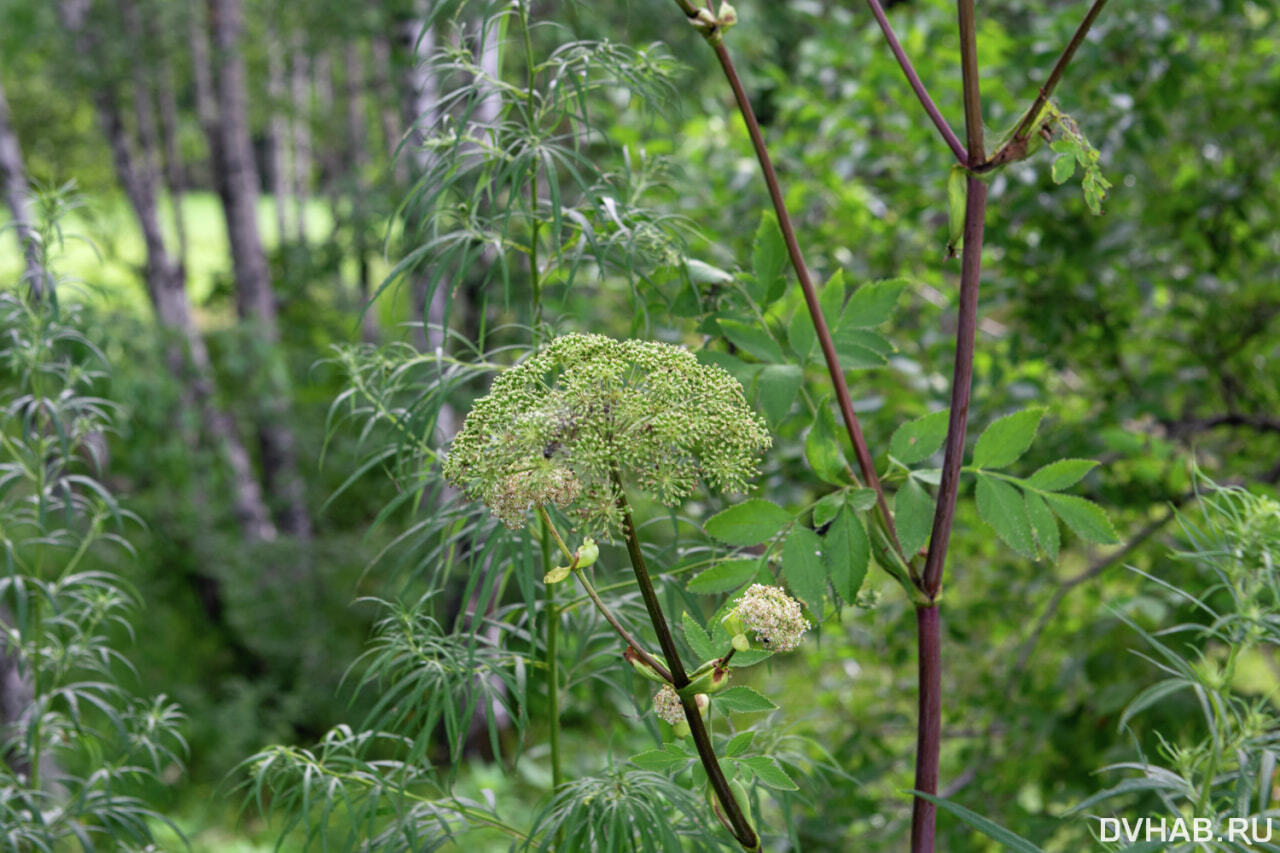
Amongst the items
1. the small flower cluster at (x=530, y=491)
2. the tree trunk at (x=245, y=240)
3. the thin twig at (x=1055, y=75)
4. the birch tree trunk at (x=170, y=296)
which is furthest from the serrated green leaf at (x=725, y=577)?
the tree trunk at (x=245, y=240)

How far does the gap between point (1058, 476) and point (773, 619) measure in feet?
1.23

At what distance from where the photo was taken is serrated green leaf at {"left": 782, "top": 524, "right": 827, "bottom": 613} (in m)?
0.85

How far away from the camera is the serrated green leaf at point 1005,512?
907 mm

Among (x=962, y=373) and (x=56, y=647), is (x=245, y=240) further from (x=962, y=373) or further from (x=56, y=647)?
(x=962, y=373)

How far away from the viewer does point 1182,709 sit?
5.64 ft

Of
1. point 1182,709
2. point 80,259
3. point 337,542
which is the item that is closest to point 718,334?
point 1182,709

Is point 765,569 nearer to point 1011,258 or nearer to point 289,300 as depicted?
point 1011,258

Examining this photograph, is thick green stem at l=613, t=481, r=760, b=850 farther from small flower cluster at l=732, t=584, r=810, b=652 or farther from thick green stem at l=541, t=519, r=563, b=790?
thick green stem at l=541, t=519, r=563, b=790

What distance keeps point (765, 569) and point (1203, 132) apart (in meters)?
2.24

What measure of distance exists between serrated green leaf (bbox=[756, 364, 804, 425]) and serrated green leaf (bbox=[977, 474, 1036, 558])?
8.0 inches

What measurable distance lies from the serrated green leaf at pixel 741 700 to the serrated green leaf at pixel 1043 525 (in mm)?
304

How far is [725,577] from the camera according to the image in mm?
879

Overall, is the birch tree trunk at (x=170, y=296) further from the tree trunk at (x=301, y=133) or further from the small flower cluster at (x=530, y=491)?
the small flower cluster at (x=530, y=491)

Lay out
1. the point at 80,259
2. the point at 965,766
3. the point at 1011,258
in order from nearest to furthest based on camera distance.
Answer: the point at 1011,258
the point at 965,766
the point at 80,259
